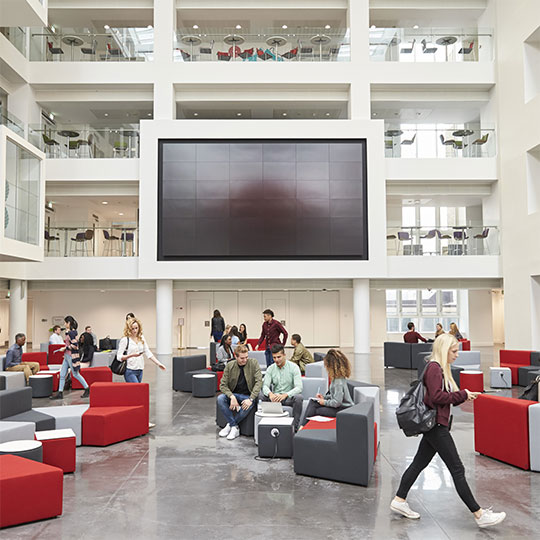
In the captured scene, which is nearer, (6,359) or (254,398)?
(254,398)

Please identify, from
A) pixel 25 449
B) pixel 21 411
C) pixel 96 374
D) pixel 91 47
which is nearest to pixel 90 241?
pixel 91 47

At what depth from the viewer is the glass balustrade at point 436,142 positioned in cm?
2364

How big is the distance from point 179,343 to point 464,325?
49.1 ft

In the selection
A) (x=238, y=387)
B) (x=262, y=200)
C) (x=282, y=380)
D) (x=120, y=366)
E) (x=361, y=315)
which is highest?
(x=262, y=200)

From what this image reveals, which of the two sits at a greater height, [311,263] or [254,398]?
[311,263]

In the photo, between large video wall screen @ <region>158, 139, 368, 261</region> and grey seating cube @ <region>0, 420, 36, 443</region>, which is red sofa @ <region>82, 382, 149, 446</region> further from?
large video wall screen @ <region>158, 139, 368, 261</region>

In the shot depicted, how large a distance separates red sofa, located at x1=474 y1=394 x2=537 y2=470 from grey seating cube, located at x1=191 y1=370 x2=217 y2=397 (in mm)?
6212

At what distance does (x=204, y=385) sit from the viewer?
39.5 ft

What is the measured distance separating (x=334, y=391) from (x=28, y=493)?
395 cm

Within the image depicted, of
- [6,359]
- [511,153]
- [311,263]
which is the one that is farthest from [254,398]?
[511,153]

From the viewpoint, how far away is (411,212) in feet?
104

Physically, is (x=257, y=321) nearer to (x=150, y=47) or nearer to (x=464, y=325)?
(x=464, y=325)

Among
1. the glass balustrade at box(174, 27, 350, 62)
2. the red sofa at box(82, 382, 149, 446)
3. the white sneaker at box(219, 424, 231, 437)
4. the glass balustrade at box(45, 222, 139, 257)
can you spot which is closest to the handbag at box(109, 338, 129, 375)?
the red sofa at box(82, 382, 149, 446)

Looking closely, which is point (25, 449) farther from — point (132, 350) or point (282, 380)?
point (282, 380)
